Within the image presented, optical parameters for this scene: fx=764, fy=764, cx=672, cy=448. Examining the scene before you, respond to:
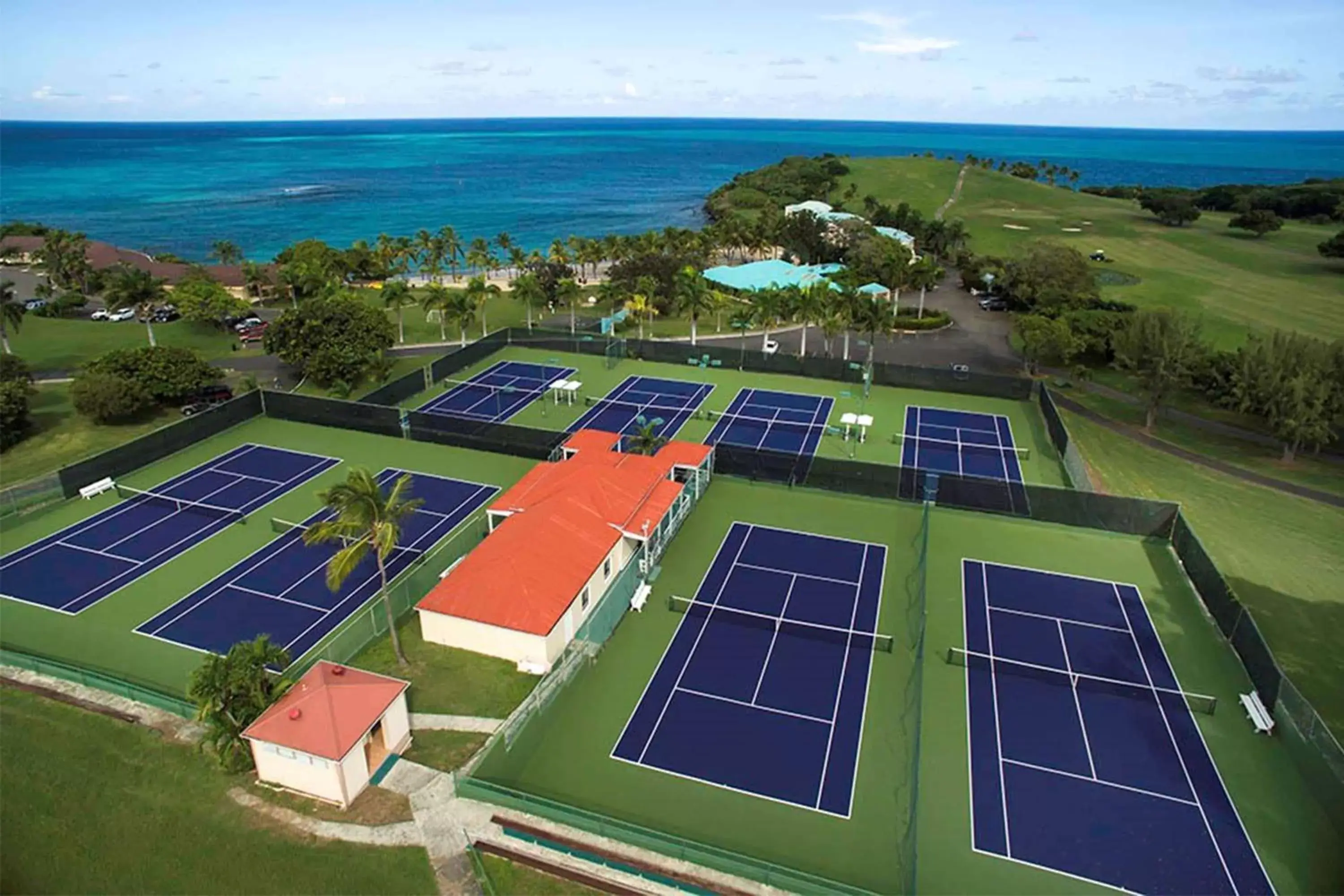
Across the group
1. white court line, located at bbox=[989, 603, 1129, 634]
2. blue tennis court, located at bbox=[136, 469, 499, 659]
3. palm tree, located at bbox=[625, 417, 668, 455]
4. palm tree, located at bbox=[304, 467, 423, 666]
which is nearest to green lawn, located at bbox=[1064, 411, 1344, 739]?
white court line, located at bbox=[989, 603, 1129, 634]

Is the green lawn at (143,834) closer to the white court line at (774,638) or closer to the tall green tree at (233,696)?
the tall green tree at (233,696)

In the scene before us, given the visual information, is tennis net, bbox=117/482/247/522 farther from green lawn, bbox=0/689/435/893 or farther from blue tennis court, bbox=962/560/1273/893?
blue tennis court, bbox=962/560/1273/893

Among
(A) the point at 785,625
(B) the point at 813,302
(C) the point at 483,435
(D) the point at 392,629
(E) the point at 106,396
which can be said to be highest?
(B) the point at 813,302

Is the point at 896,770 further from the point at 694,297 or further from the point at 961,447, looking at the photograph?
the point at 694,297

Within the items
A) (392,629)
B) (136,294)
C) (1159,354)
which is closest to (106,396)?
(136,294)

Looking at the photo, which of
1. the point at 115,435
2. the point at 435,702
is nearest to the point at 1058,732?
the point at 435,702

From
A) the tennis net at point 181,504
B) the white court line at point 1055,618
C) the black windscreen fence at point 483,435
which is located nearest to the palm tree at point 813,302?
the black windscreen fence at point 483,435
